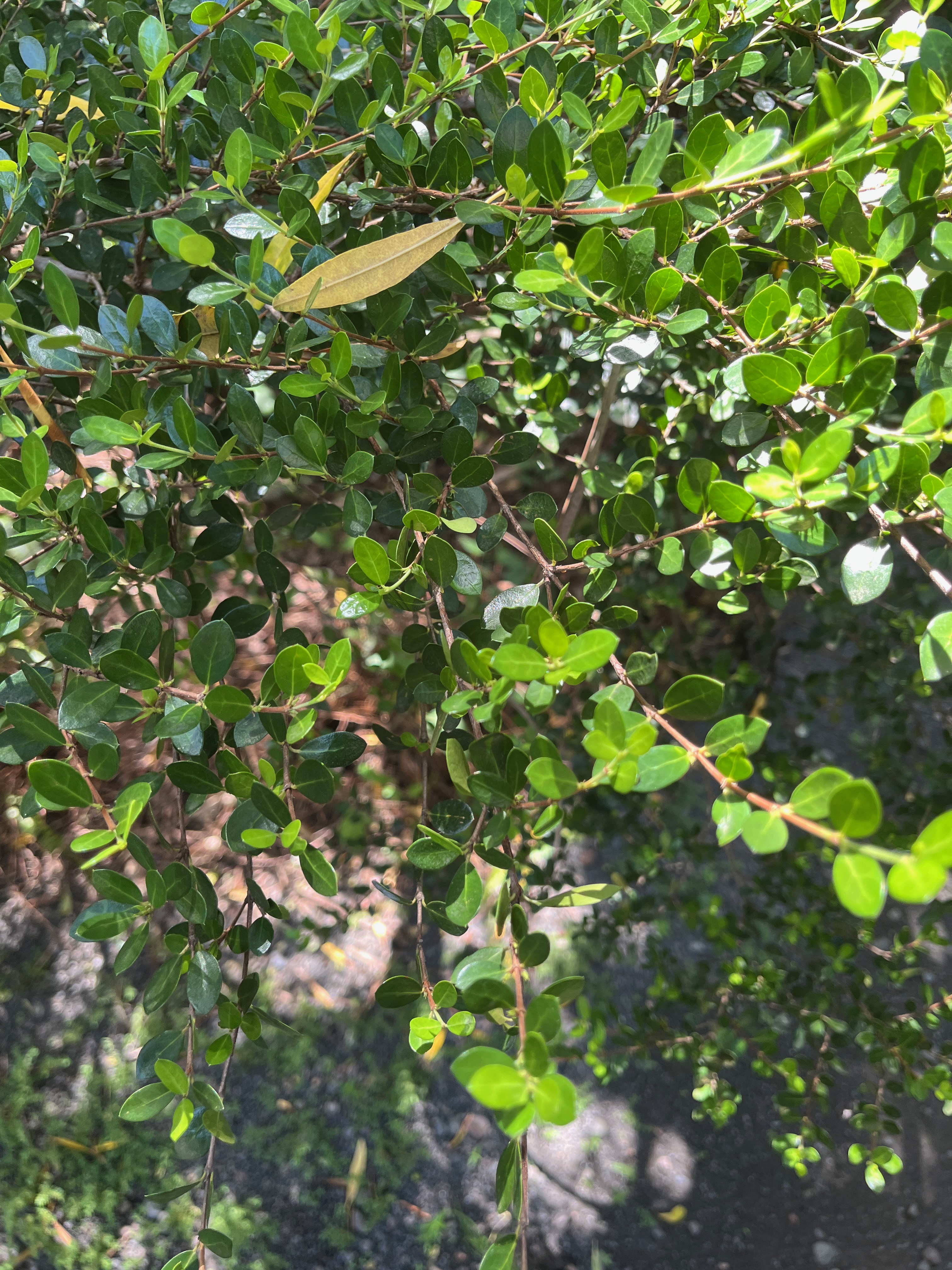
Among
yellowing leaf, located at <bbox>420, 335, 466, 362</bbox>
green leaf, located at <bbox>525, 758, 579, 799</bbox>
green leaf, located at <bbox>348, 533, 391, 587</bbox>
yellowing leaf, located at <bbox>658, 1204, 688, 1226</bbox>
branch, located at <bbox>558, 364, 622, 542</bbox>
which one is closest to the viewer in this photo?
green leaf, located at <bbox>525, 758, 579, 799</bbox>

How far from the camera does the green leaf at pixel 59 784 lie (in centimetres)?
52

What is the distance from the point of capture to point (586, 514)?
1.47 m

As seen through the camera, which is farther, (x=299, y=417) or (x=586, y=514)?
(x=586, y=514)

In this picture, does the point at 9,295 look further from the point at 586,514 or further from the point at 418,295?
the point at 586,514

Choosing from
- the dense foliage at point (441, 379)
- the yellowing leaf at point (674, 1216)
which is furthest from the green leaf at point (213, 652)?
the yellowing leaf at point (674, 1216)

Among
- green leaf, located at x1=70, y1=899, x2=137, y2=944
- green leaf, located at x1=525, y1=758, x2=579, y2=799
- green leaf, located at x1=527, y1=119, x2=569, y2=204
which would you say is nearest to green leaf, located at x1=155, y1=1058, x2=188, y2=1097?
green leaf, located at x1=70, y1=899, x2=137, y2=944

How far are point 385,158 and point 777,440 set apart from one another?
390 millimetres

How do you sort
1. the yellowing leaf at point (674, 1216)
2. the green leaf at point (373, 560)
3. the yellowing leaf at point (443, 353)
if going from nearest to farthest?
the green leaf at point (373, 560) < the yellowing leaf at point (443, 353) < the yellowing leaf at point (674, 1216)

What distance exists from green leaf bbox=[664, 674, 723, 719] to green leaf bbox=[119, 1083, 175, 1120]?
0.48 metres

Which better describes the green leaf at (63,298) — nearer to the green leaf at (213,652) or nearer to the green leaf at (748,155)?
the green leaf at (213,652)

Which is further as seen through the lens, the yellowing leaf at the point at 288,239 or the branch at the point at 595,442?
the branch at the point at 595,442

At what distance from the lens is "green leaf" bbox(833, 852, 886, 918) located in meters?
0.37

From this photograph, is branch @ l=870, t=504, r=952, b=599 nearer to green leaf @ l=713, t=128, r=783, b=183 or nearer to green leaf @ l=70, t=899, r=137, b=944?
green leaf @ l=713, t=128, r=783, b=183

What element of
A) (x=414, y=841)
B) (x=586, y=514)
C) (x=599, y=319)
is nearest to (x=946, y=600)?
(x=586, y=514)
